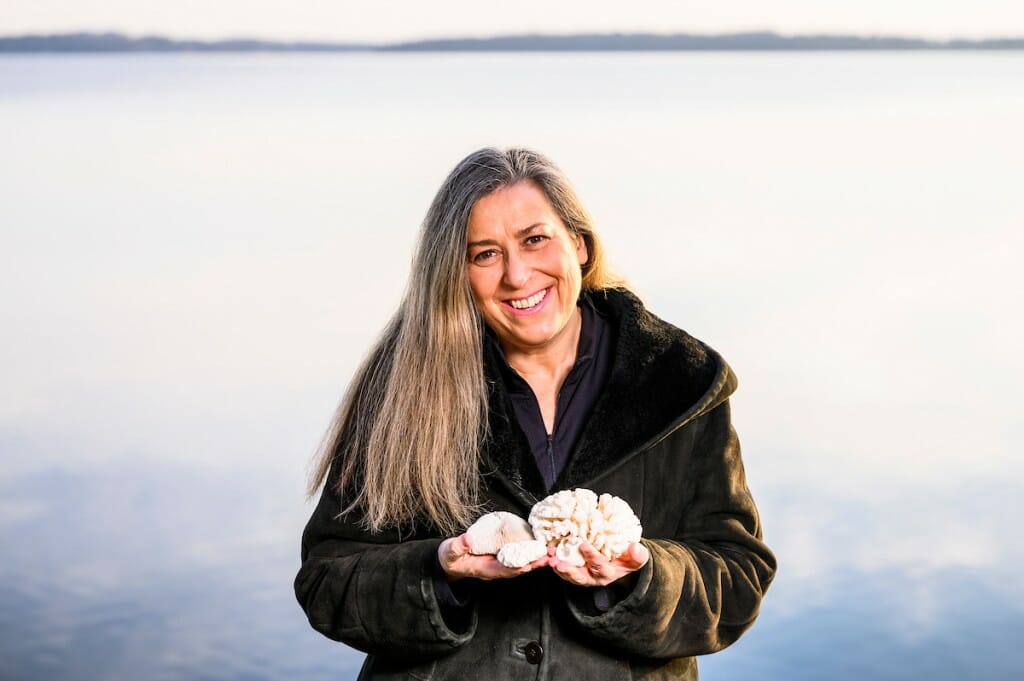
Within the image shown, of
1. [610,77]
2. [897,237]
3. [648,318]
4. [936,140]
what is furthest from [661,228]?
[610,77]

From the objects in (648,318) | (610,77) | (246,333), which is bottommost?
(648,318)

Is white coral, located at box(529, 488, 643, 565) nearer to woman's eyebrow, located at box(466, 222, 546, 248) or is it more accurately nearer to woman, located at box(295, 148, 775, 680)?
woman, located at box(295, 148, 775, 680)

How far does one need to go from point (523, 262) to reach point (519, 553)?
68cm

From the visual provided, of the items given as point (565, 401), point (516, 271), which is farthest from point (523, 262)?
point (565, 401)

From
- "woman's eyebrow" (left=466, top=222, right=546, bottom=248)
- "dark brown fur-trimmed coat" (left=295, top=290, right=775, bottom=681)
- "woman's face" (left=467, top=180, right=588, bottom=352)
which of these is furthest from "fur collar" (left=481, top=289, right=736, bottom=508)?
"woman's eyebrow" (left=466, top=222, right=546, bottom=248)

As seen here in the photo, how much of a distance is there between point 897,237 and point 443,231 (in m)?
9.90

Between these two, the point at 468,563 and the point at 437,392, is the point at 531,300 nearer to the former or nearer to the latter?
the point at 437,392

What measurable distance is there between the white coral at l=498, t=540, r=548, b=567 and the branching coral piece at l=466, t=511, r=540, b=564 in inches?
1.7

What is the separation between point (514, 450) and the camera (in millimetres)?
3600

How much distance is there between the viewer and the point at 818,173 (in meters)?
16.0

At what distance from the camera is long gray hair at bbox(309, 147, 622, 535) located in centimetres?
362

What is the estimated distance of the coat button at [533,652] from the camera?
3.47 m

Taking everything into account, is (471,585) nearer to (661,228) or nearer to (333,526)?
(333,526)

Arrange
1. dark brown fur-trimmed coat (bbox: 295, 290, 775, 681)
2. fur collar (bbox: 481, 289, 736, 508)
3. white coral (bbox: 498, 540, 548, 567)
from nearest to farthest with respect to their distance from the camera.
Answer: white coral (bbox: 498, 540, 548, 567), dark brown fur-trimmed coat (bbox: 295, 290, 775, 681), fur collar (bbox: 481, 289, 736, 508)
